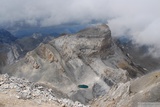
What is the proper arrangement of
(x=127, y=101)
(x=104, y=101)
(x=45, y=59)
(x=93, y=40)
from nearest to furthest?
(x=127, y=101) → (x=104, y=101) → (x=45, y=59) → (x=93, y=40)

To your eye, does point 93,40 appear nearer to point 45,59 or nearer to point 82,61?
point 82,61

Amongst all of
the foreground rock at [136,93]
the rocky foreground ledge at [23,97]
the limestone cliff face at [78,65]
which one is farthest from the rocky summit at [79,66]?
the rocky foreground ledge at [23,97]

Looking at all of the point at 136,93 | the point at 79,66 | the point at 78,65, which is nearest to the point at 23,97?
the point at 136,93

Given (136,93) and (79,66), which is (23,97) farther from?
(79,66)

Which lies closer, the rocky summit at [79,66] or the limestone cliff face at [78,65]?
the rocky summit at [79,66]

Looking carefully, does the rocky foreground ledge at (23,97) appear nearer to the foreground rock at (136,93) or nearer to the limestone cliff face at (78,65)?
the foreground rock at (136,93)

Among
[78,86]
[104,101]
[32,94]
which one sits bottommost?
[78,86]

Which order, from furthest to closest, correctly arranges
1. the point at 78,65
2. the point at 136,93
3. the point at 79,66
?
the point at 78,65
the point at 79,66
the point at 136,93

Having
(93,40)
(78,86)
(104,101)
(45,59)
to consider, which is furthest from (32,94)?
(93,40)
